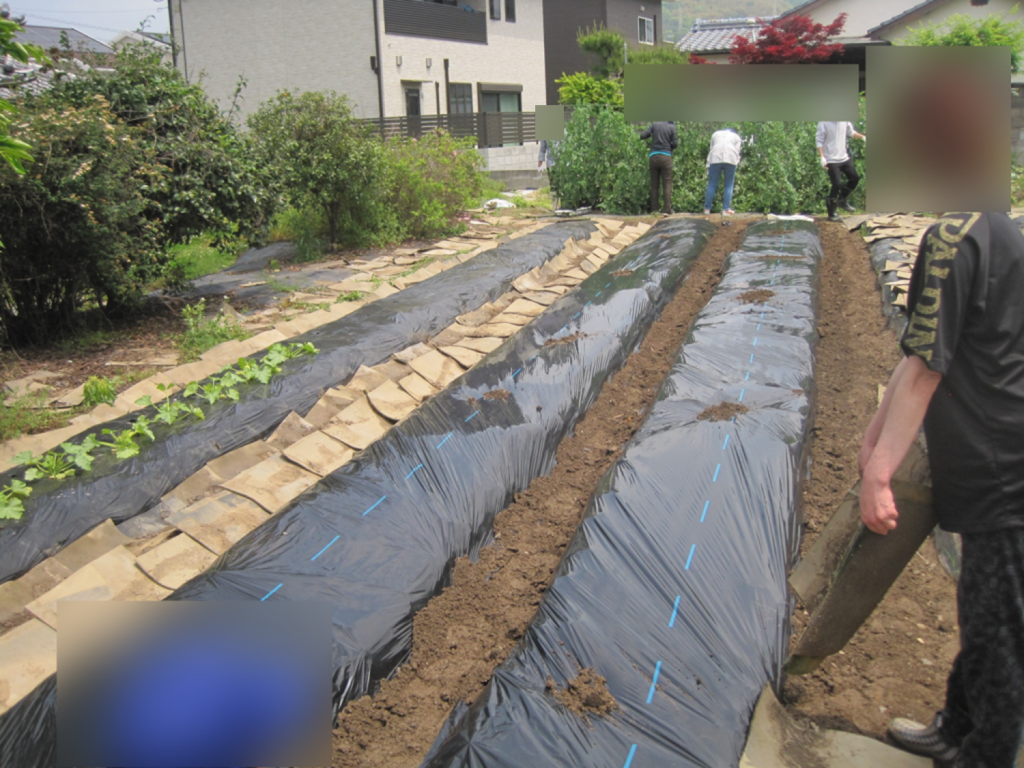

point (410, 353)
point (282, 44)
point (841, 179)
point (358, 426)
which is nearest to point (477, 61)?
point (282, 44)

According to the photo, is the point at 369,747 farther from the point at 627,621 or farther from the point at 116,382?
the point at 116,382

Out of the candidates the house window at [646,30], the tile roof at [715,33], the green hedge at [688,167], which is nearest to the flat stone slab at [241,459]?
the green hedge at [688,167]

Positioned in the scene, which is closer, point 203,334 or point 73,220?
point 73,220

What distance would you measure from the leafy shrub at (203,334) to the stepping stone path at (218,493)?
14.0 inches

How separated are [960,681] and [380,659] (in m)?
1.63

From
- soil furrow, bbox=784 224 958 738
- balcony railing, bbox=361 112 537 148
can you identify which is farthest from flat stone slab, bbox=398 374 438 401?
balcony railing, bbox=361 112 537 148

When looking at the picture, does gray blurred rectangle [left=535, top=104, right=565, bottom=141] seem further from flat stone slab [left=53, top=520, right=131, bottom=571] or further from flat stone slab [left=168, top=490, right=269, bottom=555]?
flat stone slab [left=53, top=520, right=131, bottom=571]

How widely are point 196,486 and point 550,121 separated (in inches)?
499

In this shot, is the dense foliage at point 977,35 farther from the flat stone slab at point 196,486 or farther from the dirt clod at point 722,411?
the flat stone slab at point 196,486

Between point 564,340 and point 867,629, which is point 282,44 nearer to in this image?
point 564,340

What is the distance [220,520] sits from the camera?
3.12 metres

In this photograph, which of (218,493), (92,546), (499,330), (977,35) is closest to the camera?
(92,546)

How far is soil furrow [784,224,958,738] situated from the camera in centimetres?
218

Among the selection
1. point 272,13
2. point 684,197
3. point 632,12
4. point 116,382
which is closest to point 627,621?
point 116,382
